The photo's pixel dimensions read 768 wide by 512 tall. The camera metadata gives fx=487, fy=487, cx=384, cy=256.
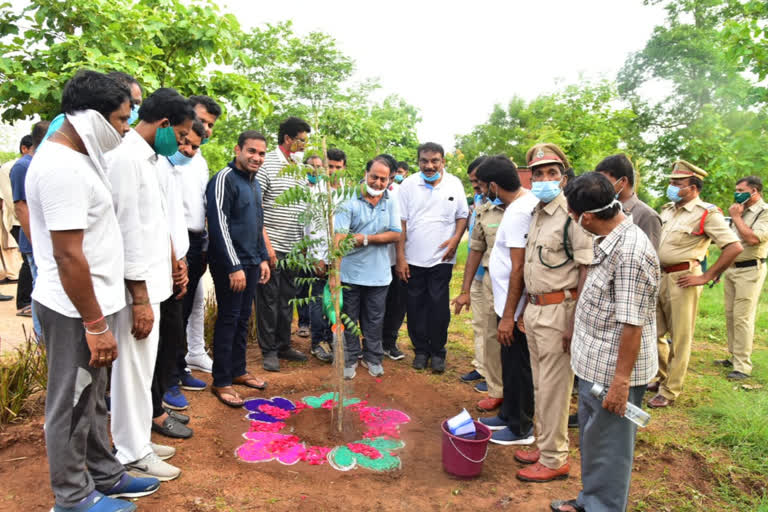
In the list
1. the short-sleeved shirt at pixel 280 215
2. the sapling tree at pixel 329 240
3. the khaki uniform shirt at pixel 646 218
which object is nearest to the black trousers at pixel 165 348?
the sapling tree at pixel 329 240

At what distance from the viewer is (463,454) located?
123 inches

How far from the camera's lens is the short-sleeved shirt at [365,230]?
478cm

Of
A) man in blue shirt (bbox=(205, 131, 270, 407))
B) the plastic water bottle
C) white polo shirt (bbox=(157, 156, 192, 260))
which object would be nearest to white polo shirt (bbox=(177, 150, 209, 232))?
man in blue shirt (bbox=(205, 131, 270, 407))

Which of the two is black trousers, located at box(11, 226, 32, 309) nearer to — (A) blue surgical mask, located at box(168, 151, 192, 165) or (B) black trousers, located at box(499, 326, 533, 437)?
(A) blue surgical mask, located at box(168, 151, 192, 165)

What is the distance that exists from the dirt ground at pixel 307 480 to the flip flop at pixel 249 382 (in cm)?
43

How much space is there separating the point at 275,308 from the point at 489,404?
228 cm

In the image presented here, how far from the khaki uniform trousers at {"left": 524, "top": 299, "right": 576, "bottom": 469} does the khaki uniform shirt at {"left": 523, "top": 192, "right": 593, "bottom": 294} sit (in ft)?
0.48

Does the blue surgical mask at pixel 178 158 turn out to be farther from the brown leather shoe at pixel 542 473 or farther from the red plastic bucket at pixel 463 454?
the brown leather shoe at pixel 542 473

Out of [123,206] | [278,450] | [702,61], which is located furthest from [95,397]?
[702,61]

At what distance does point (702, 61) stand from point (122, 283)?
2480 centimetres

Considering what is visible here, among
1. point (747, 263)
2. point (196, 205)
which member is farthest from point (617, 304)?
point (747, 263)

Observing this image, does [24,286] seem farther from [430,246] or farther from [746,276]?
[746,276]

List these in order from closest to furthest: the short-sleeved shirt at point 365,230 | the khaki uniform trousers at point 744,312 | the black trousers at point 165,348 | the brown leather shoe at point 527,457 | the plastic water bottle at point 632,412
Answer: the plastic water bottle at point 632,412 < the black trousers at point 165,348 < the brown leather shoe at point 527,457 < the short-sleeved shirt at point 365,230 < the khaki uniform trousers at point 744,312

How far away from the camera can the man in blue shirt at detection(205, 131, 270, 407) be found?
3881 millimetres
